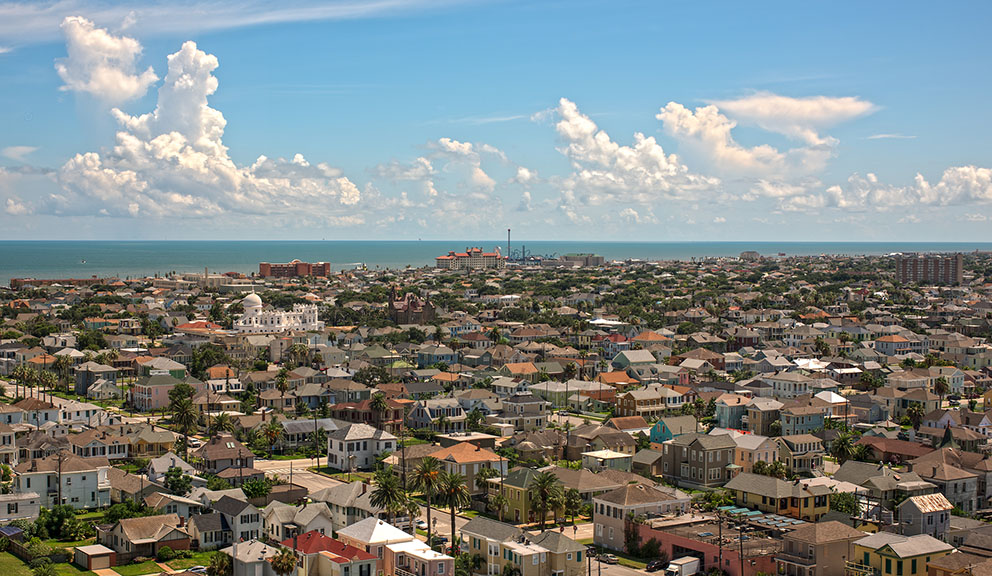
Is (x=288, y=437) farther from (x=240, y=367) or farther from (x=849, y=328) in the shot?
(x=849, y=328)

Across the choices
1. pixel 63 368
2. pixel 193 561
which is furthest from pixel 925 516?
pixel 63 368

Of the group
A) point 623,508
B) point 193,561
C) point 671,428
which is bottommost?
point 193,561

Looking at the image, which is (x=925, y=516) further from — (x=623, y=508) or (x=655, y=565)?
(x=623, y=508)

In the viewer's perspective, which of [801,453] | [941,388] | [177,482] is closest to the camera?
[177,482]

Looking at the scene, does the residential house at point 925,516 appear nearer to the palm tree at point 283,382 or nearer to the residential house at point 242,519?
the residential house at point 242,519

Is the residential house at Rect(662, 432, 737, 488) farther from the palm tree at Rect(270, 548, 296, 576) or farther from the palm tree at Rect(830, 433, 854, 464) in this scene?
the palm tree at Rect(270, 548, 296, 576)

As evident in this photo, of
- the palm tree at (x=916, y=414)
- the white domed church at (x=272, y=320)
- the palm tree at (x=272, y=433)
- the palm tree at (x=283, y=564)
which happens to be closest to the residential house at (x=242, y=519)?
the palm tree at (x=283, y=564)

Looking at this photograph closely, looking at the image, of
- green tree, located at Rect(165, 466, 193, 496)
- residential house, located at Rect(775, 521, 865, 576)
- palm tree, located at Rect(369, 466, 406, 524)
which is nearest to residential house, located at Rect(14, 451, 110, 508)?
green tree, located at Rect(165, 466, 193, 496)

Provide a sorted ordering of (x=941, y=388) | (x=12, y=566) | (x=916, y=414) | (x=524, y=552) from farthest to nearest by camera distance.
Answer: (x=941, y=388) < (x=916, y=414) < (x=12, y=566) < (x=524, y=552)

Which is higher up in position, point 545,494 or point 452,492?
point 452,492
